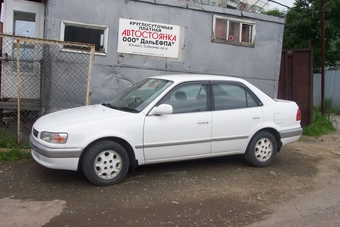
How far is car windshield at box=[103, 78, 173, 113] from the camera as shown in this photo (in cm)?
529

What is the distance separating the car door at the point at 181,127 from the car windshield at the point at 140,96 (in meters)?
0.21

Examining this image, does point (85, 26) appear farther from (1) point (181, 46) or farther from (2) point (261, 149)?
(2) point (261, 149)

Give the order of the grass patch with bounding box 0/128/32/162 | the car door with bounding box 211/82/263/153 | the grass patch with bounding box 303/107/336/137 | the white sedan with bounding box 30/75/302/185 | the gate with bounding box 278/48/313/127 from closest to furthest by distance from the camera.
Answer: the white sedan with bounding box 30/75/302/185
the car door with bounding box 211/82/263/153
the grass patch with bounding box 0/128/32/162
the grass patch with bounding box 303/107/336/137
the gate with bounding box 278/48/313/127

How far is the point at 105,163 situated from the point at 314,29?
16.0 meters

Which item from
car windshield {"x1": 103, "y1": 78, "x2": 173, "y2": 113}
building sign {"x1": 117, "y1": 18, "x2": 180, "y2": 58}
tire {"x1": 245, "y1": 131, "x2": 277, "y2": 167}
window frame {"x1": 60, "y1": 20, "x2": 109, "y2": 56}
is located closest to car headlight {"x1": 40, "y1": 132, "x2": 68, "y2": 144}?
car windshield {"x1": 103, "y1": 78, "x2": 173, "y2": 113}

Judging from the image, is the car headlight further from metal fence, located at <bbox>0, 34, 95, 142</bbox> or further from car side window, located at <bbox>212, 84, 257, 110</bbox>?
metal fence, located at <bbox>0, 34, 95, 142</bbox>

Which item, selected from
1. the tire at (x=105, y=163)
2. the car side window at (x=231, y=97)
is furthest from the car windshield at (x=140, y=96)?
the car side window at (x=231, y=97)

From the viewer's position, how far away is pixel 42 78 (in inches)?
288

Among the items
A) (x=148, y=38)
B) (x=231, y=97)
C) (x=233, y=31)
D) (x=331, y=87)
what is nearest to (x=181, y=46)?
(x=148, y=38)

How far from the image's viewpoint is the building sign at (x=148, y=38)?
314 inches

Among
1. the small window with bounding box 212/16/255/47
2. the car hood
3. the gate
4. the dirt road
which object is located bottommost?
the dirt road

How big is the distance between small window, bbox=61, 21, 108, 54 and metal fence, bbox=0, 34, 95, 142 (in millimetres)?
204

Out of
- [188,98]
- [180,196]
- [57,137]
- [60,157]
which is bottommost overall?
[180,196]

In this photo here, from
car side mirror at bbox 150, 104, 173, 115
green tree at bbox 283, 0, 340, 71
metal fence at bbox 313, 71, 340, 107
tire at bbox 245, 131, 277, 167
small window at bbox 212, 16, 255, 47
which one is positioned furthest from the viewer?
metal fence at bbox 313, 71, 340, 107
